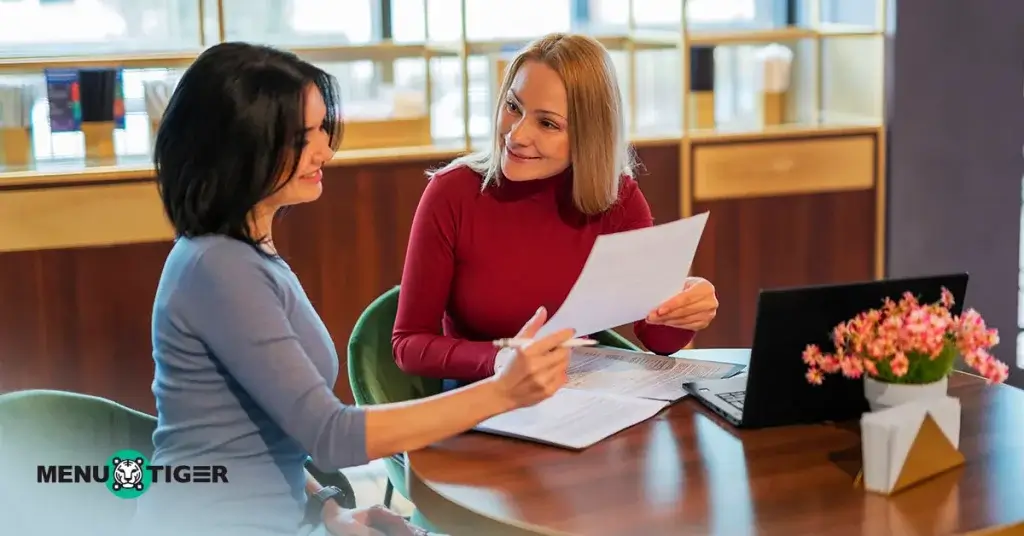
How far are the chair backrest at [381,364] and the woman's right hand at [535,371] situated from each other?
0.58 m

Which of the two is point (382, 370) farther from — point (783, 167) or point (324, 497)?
point (783, 167)

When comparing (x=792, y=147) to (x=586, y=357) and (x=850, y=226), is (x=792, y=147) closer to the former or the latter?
(x=850, y=226)

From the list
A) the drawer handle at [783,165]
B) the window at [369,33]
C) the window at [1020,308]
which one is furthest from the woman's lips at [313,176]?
the window at [1020,308]

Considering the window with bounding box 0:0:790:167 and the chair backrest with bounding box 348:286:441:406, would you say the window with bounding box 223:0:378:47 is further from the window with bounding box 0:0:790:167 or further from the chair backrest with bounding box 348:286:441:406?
the chair backrest with bounding box 348:286:441:406

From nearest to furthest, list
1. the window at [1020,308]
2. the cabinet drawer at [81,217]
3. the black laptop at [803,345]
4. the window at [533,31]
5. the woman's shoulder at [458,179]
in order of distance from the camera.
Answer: the black laptop at [803,345], the woman's shoulder at [458,179], the cabinet drawer at [81,217], the window at [533,31], the window at [1020,308]

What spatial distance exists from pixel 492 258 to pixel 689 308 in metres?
0.38

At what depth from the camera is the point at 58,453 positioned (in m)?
1.72

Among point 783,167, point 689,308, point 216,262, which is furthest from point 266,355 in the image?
point 783,167

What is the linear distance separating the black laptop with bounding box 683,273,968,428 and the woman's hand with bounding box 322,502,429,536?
0.49 meters

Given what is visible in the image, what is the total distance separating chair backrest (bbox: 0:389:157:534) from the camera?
1.61 meters

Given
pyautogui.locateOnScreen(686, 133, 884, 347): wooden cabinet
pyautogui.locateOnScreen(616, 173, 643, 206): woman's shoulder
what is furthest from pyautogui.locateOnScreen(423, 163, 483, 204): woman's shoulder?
pyautogui.locateOnScreen(686, 133, 884, 347): wooden cabinet

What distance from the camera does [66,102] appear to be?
340 cm

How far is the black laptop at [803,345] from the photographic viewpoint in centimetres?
158

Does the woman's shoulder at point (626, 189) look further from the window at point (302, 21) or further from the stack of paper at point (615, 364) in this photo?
the window at point (302, 21)
